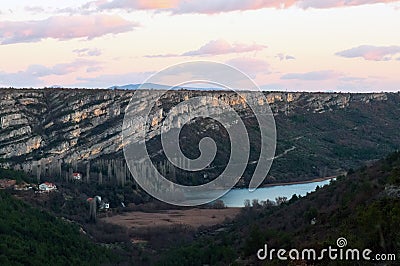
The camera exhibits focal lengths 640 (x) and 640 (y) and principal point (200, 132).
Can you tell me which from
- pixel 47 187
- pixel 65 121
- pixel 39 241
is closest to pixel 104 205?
pixel 47 187

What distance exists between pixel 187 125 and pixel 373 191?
226ft

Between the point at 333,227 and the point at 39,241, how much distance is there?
715 inches

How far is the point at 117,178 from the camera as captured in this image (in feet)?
224

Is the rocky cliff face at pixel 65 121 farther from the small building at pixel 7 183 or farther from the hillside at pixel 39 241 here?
the hillside at pixel 39 241

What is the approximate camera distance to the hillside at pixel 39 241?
28.3 metres

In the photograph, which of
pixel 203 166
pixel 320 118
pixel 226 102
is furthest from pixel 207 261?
pixel 320 118

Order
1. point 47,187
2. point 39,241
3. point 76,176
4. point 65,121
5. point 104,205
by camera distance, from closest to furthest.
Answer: point 39,241 → point 47,187 → point 104,205 → point 76,176 → point 65,121

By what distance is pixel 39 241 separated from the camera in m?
32.0

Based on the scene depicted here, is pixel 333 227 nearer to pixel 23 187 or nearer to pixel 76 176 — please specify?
pixel 23 187

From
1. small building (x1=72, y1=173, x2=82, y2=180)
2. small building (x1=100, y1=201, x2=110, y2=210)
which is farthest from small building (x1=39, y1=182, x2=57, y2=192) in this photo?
small building (x1=72, y1=173, x2=82, y2=180)

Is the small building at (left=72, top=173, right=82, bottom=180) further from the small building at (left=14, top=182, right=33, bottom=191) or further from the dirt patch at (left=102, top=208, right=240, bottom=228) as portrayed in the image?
the small building at (left=14, top=182, right=33, bottom=191)

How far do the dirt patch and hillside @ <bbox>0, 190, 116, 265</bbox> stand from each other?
40.2ft

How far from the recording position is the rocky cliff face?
75.8m

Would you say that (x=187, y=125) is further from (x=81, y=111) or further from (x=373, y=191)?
(x=373, y=191)
